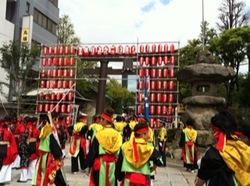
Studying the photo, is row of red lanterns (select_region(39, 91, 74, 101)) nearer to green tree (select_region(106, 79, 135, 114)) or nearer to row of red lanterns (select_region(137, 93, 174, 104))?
row of red lanterns (select_region(137, 93, 174, 104))

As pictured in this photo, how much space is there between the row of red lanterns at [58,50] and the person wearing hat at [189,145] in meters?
12.4

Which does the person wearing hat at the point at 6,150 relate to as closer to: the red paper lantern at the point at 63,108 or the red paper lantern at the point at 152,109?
the red paper lantern at the point at 152,109

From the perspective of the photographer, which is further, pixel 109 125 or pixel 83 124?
pixel 83 124

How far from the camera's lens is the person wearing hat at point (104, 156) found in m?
5.40

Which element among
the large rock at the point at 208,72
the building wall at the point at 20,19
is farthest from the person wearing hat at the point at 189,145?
the building wall at the point at 20,19

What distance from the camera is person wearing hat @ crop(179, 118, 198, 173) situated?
36.0 ft

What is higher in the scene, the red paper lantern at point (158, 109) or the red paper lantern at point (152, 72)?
the red paper lantern at point (152, 72)

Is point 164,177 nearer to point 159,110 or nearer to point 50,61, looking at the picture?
point 159,110

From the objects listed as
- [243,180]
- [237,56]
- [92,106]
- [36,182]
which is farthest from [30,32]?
[243,180]

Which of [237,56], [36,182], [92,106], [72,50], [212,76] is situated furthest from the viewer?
[92,106]

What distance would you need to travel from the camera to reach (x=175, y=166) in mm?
12695

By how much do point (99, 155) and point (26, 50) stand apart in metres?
18.0

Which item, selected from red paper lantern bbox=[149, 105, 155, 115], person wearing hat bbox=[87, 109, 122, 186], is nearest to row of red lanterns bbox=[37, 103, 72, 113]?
red paper lantern bbox=[149, 105, 155, 115]

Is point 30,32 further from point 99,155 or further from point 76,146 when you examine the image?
point 99,155
